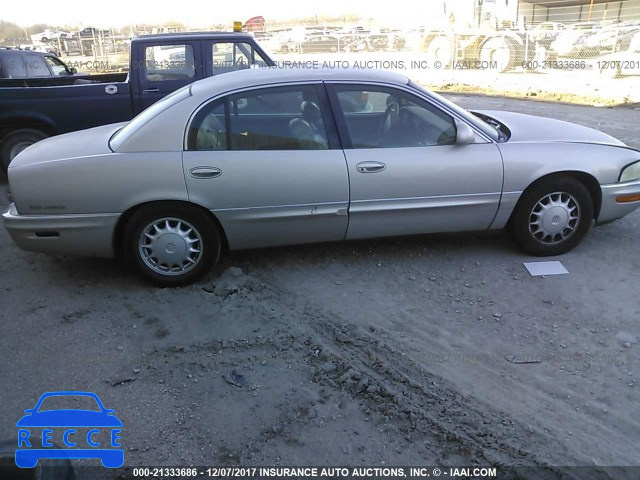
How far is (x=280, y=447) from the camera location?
103 inches

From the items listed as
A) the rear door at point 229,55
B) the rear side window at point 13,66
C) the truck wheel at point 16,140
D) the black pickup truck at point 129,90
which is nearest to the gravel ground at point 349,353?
the black pickup truck at point 129,90

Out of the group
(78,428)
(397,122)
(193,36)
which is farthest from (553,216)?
(193,36)

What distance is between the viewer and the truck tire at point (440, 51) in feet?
73.5

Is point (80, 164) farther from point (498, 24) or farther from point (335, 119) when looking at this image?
point (498, 24)

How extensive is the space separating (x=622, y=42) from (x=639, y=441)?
2071 centimetres

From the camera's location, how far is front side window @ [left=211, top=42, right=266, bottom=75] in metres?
7.39

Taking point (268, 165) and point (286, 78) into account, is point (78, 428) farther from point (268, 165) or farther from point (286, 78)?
point (286, 78)

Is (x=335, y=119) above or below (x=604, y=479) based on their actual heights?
above

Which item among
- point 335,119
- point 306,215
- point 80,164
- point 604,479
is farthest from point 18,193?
point 604,479

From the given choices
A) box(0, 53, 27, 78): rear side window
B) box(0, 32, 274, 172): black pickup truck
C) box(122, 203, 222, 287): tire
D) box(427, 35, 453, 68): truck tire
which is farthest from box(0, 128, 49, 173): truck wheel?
box(427, 35, 453, 68): truck tire

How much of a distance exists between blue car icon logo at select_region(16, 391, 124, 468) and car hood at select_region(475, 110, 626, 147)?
11.6 ft

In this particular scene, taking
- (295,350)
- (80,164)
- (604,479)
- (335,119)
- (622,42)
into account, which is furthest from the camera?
(622,42)

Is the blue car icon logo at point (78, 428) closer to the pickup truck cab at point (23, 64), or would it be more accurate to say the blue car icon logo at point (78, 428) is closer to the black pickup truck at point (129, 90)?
the black pickup truck at point (129, 90)

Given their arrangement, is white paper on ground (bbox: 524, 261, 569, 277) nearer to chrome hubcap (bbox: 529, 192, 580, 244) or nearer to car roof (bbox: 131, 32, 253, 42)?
chrome hubcap (bbox: 529, 192, 580, 244)
